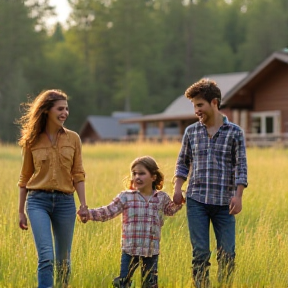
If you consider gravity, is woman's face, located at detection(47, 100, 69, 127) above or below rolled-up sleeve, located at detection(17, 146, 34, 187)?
above

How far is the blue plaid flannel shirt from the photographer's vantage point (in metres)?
5.43

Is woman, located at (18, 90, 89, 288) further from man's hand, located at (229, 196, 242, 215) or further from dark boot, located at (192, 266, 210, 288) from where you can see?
man's hand, located at (229, 196, 242, 215)

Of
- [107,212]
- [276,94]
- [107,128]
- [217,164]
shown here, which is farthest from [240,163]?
[107,128]

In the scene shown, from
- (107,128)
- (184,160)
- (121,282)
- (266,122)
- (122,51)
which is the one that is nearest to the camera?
(121,282)

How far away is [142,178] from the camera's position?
543 cm

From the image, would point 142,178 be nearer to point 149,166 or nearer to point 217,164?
point 149,166

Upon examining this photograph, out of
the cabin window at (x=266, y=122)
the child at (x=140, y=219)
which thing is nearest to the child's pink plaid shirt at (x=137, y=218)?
the child at (x=140, y=219)

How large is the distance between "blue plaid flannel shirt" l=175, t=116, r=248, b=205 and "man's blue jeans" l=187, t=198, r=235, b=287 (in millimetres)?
79

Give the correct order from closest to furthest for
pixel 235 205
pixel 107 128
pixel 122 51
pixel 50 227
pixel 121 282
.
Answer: pixel 50 227
pixel 235 205
pixel 121 282
pixel 107 128
pixel 122 51

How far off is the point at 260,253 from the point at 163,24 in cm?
6581

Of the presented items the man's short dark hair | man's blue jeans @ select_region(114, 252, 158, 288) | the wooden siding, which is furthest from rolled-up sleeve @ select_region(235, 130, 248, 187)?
the wooden siding

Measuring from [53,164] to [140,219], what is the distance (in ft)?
2.49

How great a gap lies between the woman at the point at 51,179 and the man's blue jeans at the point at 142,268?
414 mm

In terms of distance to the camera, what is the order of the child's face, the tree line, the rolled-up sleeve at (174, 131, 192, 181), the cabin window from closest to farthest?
the child's face
the rolled-up sleeve at (174, 131, 192, 181)
the cabin window
the tree line
